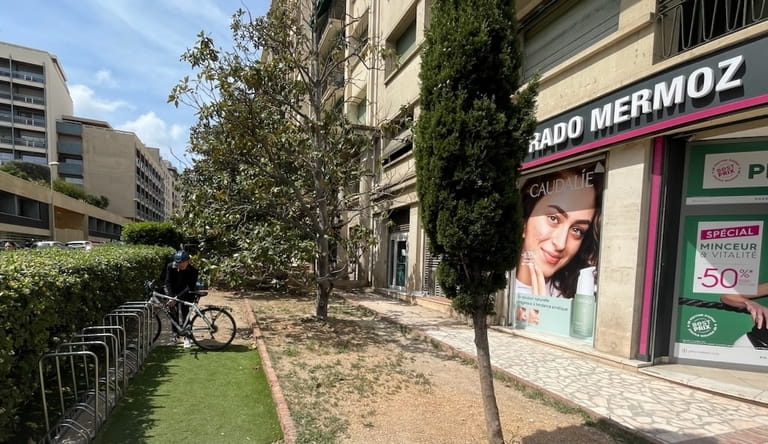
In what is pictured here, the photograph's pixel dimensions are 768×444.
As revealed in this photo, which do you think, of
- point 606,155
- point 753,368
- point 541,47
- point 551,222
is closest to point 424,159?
point 606,155

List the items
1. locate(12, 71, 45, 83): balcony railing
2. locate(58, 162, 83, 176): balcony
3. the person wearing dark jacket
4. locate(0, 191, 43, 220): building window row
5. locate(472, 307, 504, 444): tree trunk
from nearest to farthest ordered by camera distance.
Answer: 1. locate(472, 307, 504, 444): tree trunk
2. the person wearing dark jacket
3. locate(0, 191, 43, 220): building window row
4. locate(12, 71, 45, 83): balcony railing
5. locate(58, 162, 83, 176): balcony

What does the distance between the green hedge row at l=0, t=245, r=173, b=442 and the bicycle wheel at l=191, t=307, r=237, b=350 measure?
1.43 m

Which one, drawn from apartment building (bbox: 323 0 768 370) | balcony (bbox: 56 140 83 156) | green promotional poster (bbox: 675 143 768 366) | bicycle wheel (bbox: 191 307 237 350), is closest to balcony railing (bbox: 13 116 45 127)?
balcony (bbox: 56 140 83 156)

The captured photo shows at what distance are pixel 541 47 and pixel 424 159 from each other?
6.75 m

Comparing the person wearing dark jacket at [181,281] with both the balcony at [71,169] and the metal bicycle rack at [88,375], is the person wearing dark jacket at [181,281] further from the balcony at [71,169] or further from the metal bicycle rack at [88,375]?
the balcony at [71,169]

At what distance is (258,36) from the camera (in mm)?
8445

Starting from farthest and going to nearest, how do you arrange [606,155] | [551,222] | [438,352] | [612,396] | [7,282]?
[551,222]
[438,352]
[606,155]
[612,396]
[7,282]

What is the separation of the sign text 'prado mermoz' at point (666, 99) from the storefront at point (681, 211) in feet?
0.05

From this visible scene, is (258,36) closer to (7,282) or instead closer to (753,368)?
(7,282)

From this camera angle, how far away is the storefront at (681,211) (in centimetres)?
516

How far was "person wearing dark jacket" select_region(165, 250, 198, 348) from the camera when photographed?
6804 millimetres

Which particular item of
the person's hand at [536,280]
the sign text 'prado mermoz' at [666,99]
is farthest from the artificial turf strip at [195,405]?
the person's hand at [536,280]

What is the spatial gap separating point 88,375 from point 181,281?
7.79 feet

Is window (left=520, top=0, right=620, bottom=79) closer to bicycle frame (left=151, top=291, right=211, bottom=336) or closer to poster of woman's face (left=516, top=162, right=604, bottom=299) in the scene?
poster of woman's face (left=516, top=162, right=604, bottom=299)
